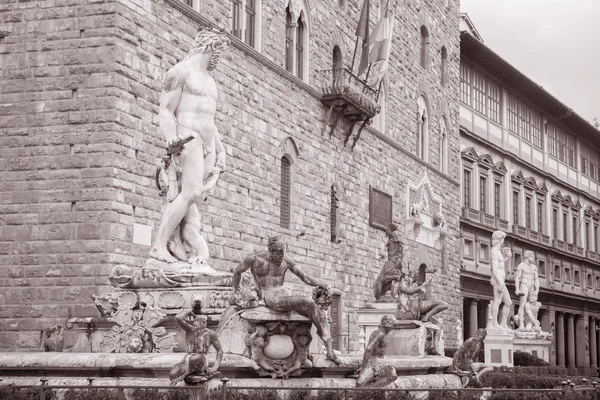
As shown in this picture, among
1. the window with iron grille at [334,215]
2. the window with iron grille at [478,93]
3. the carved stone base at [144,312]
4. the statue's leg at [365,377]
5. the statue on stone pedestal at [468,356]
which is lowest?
the statue's leg at [365,377]

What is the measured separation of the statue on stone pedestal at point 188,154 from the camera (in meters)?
14.9

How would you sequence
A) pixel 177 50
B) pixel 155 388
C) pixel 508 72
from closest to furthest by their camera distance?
pixel 155 388
pixel 177 50
pixel 508 72

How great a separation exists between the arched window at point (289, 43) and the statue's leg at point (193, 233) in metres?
12.3

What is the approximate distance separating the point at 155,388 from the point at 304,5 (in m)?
19.0

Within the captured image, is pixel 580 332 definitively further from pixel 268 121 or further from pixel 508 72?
pixel 268 121

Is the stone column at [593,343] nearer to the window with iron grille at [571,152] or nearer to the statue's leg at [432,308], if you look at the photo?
the window with iron grille at [571,152]

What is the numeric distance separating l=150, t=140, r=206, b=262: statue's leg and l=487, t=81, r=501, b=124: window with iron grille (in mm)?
38079

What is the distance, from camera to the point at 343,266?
29.5 meters

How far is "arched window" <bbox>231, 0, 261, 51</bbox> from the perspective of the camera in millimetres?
23828

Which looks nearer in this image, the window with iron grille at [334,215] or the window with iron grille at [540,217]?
the window with iron grille at [334,215]

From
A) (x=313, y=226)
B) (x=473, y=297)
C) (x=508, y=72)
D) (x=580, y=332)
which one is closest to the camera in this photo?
(x=313, y=226)

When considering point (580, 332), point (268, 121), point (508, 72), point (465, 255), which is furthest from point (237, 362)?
point (580, 332)

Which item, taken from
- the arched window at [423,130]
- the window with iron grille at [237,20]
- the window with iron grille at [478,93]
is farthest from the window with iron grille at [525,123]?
the window with iron grille at [237,20]

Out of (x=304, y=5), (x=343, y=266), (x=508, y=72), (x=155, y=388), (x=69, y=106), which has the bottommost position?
(x=155, y=388)
